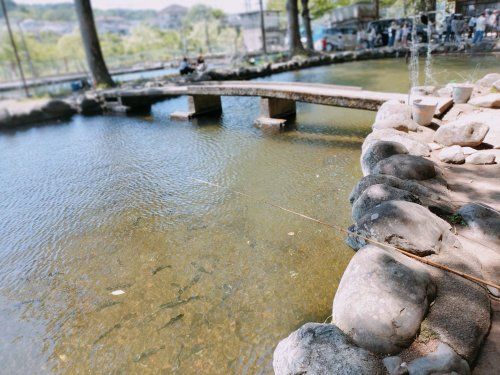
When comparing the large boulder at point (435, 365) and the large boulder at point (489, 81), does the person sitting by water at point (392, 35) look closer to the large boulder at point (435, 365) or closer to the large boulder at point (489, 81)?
the large boulder at point (489, 81)

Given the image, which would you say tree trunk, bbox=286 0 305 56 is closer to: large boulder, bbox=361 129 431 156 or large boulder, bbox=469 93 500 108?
large boulder, bbox=469 93 500 108

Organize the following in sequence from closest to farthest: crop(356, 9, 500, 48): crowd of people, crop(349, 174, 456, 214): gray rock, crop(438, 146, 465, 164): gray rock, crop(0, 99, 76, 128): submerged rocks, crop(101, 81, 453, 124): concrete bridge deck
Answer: crop(349, 174, 456, 214): gray rock → crop(438, 146, 465, 164): gray rock → crop(101, 81, 453, 124): concrete bridge deck → crop(0, 99, 76, 128): submerged rocks → crop(356, 9, 500, 48): crowd of people

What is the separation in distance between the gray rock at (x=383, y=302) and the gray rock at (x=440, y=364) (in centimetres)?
21

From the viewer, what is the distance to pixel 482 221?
Result: 338 centimetres

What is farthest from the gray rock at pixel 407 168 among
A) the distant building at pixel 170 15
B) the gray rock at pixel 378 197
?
the distant building at pixel 170 15

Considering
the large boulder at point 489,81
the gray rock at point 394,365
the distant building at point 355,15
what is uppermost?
the distant building at point 355,15

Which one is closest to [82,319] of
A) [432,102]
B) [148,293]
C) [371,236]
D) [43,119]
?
[148,293]

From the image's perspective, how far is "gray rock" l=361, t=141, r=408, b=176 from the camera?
5.04 metres

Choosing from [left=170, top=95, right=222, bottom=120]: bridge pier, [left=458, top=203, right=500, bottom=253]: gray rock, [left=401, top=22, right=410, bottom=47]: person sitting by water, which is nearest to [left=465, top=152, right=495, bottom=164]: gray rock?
[left=458, top=203, right=500, bottom=253]: gray rock

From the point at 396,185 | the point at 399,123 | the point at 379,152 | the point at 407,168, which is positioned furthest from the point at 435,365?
the point at 399,123

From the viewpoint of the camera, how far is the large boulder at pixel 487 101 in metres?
6.62

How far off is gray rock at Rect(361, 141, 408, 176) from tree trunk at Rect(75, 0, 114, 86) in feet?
48.2

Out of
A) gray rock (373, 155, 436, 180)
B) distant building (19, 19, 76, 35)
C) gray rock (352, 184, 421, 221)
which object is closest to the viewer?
gray rock (352, 184, 421, 221)

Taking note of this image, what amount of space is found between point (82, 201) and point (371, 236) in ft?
16.7
